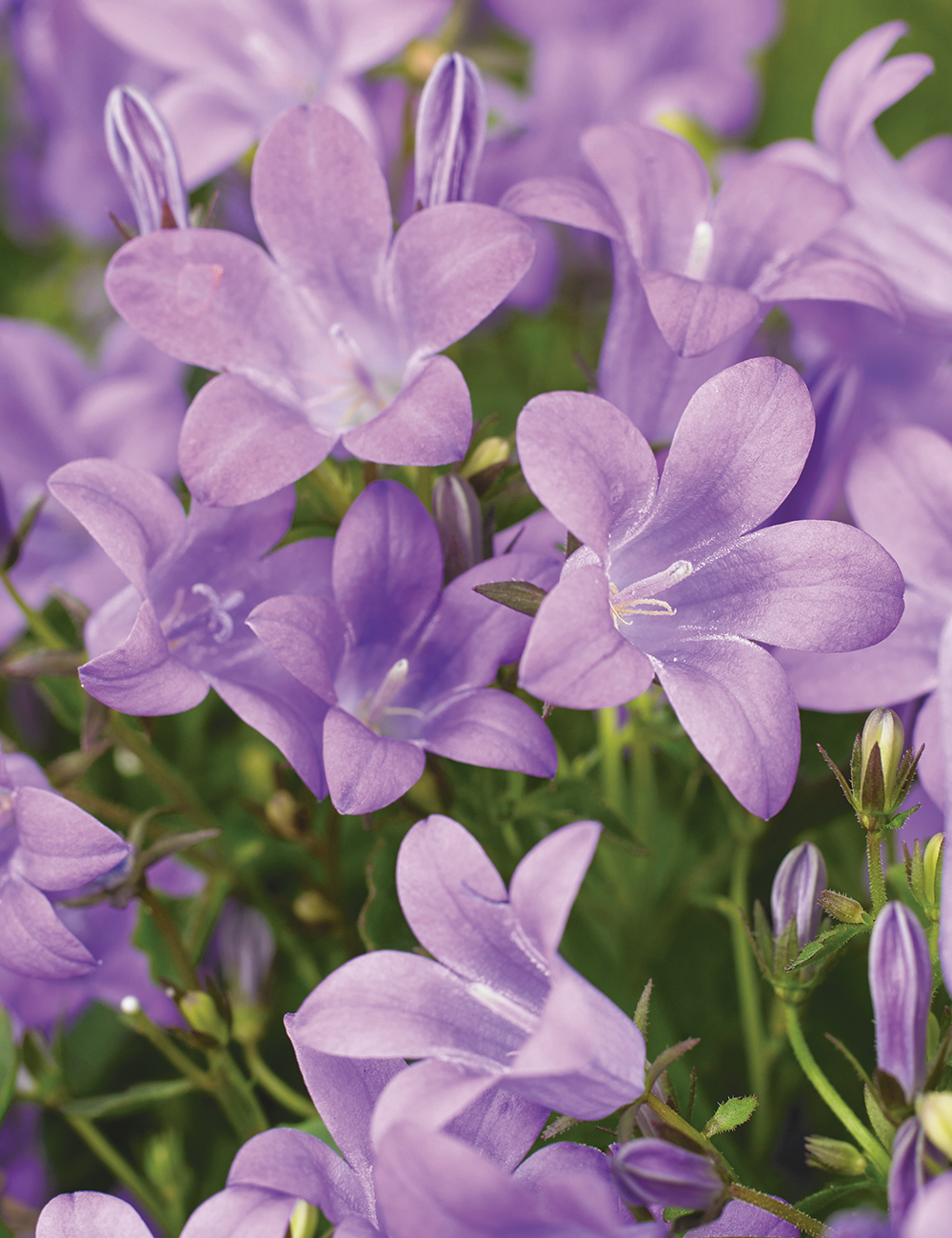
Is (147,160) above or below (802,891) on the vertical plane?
above

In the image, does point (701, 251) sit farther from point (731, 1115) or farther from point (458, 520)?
point (731, 1115)

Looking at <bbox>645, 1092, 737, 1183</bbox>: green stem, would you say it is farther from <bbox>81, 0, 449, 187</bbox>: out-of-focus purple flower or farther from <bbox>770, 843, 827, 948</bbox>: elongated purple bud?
<bbox>81, 0, 449, 187</bbox>: out-of-focus purple flower

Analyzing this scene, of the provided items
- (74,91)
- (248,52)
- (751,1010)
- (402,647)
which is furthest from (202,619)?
(74,91)

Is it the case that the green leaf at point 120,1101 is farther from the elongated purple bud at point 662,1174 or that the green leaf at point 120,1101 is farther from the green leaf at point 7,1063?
the elongated purple bud at point 662,1174

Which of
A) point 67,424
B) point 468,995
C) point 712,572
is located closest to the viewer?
point 468,995

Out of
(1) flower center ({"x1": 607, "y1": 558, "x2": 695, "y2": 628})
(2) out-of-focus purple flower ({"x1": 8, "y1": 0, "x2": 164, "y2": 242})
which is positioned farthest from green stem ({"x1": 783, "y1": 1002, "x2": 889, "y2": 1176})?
(2) out-of-focus purple flower ({"x1": 8, "y1": 0, "x2": 164, "y2": 242})
